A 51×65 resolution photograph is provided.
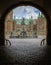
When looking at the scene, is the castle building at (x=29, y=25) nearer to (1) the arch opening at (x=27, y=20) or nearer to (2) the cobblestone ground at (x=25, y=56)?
(1) the arch opening at (x=27, y=20)

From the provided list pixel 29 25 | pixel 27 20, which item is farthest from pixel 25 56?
pixel 27 20

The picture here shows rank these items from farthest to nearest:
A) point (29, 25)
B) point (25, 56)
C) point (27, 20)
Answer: point (27, 20), point (29, 25), point (25, 56)

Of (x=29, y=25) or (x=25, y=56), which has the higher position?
(x=29, y=25)

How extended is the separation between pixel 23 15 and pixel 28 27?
278 cm

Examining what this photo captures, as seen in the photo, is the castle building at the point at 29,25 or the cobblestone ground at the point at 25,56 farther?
the castle building at the point at 29,25

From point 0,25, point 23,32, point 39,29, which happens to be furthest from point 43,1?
point 39,29

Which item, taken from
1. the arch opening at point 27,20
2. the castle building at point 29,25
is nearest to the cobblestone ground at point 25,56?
the castle building at point 29,25

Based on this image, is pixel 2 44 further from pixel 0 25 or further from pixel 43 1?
pixel 43 1

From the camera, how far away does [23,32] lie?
31.0 m

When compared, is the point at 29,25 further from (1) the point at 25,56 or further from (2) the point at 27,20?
(1) the point at 25,56

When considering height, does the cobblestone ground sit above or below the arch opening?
below

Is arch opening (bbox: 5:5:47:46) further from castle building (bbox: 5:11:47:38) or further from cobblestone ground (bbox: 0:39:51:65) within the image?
cobblestone ground (bbox: 0:39:51:65)

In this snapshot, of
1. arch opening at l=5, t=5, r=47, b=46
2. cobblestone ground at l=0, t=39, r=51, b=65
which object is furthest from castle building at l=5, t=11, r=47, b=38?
cobblestone ground at l=0, t=39, r=51, b=65

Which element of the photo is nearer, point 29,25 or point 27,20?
point 29,25
